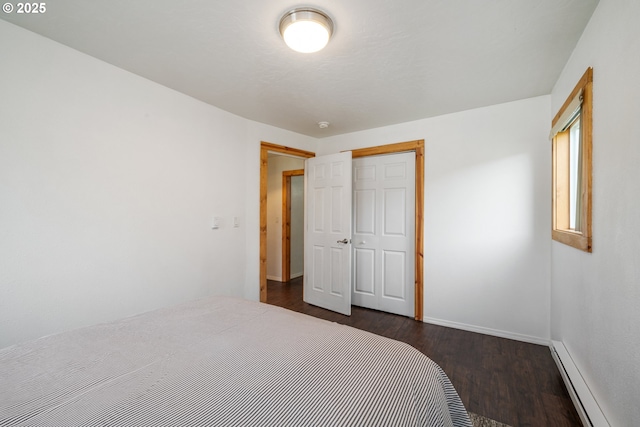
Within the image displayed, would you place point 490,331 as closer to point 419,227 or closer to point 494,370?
point 494,370

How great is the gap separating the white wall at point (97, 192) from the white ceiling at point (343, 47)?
0.73ft

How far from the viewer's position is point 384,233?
3.44 metres

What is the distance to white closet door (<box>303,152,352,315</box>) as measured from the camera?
335 centimetres

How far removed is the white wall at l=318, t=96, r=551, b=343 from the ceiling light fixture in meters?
1.95

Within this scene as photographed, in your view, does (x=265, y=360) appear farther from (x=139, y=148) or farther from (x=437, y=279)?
(x=437, y=279)

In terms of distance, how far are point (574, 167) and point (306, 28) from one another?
2213 mm

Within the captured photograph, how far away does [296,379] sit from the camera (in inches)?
36.6

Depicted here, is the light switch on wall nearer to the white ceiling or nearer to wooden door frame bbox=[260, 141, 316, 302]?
wooden door frame bbox=[260, 141, 316, 302]

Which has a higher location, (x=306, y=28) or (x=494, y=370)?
(x=306, y=28)

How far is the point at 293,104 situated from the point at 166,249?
179 cm

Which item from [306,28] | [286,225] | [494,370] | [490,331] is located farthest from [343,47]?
[286,225]

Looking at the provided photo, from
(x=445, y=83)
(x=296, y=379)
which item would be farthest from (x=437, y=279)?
(x=296, y=379)

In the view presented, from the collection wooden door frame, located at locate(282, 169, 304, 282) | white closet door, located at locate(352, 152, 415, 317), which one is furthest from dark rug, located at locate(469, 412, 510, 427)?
wooden door frame, located at locate(282, 169, 304, 282)

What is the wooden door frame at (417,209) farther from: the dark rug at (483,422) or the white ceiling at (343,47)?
the dark rug at (483,422)
